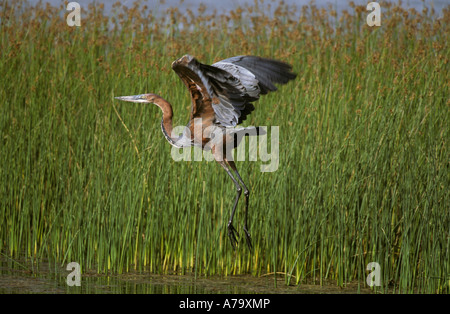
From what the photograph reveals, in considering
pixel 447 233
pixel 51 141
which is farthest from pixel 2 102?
pixel 447 233

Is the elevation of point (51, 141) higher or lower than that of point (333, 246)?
higher

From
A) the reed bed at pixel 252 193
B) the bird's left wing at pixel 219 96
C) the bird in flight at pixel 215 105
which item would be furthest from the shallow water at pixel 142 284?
the bird's left wing at pixel 219 96

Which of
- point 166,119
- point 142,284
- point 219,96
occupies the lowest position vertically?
point 142,284

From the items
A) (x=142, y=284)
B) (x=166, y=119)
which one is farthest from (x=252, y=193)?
(x=166, y=119)

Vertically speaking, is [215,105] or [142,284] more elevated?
[215,105]

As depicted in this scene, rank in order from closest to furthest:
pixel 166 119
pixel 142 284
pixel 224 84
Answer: pixel 224 84, pixel 166 119, pixel 142 284

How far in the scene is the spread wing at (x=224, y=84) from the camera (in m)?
2.76

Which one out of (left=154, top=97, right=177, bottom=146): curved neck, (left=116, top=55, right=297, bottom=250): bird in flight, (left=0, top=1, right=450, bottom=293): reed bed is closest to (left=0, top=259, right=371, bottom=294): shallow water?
(left=0, top=1, right=450, bottom=293): reed bed

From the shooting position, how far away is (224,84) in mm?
2891

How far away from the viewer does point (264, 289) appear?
13.2 feet

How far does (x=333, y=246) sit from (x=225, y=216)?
87 cm

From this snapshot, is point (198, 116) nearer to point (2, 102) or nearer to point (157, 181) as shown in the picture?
point (157, 181)

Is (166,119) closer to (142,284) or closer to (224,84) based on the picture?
(224,84)

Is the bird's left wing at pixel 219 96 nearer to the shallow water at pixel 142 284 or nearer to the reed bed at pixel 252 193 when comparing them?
the reed bed at pixel 252 193
